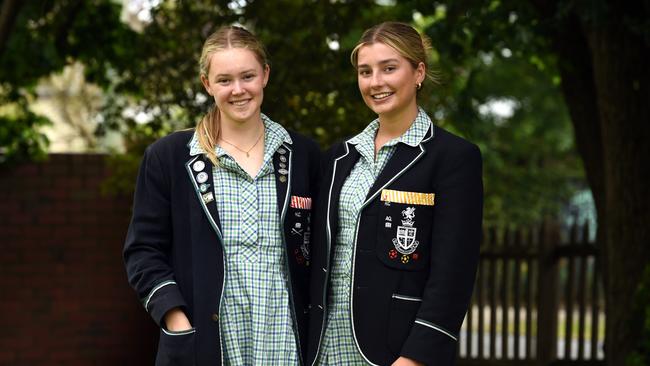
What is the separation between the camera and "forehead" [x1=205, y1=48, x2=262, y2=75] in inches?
133

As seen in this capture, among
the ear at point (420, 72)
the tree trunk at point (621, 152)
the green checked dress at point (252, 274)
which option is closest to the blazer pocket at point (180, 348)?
the green checked dress at point (252, 274)

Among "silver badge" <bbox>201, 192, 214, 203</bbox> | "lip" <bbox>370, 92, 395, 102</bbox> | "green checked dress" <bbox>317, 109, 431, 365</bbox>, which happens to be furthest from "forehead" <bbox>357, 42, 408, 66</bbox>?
"silver badge" <bbox>201, 192, 214, 203</bbox>

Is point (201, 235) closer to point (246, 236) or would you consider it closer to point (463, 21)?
point (246, 236)

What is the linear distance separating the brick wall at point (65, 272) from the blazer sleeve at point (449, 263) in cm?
505

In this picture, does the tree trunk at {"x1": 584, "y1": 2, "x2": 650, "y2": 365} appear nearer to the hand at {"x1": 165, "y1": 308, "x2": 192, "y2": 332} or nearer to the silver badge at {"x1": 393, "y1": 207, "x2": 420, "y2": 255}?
the silver badge at {"x1": 393, "y1": 207, "x2": 420, "y2": 255}

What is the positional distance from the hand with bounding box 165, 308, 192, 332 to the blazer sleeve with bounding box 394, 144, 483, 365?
73cm

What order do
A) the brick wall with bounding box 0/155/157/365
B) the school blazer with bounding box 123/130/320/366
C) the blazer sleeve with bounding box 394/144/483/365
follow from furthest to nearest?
the brick wall with bounding box 0/155/157/365
the school blazer with bounding box 123/130/320/366
the blazer sleeve with bounding box 394/144/483/365

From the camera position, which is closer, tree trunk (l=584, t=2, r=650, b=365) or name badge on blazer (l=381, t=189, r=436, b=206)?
name badge on blazer (l=381, t=189, r=436, b=206)

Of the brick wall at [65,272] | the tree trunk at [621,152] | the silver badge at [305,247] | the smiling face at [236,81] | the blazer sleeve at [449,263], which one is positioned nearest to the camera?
the blazer sleeve at [449,263]

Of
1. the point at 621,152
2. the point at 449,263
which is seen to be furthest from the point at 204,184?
the point at 621,152

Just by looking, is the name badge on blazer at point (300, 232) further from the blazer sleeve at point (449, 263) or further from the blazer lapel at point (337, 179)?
the blazer sleeve at point (449, 263)

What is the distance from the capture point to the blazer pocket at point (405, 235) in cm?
326

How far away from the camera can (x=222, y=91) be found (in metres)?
3.40

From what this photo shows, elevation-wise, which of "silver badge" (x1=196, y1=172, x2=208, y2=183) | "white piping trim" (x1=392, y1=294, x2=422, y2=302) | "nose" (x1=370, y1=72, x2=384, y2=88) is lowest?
"white piping trim" (x1=392, y1=294, x2=422, y2=302)
